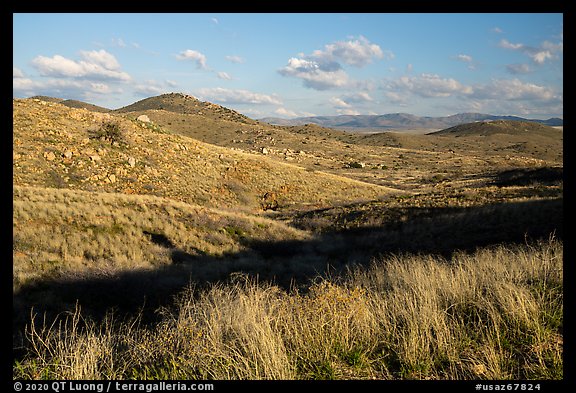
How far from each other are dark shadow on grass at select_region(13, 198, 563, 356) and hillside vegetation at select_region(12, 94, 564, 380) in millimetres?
78

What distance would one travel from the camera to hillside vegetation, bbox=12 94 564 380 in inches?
153

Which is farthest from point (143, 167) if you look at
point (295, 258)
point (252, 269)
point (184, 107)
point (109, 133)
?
point (184, 107)

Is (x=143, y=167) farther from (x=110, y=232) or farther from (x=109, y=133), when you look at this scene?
(x=110, y=232)

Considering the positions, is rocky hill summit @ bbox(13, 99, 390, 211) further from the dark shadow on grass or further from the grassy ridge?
the grassy ridge

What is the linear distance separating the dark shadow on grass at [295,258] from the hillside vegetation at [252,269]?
3.1 inches

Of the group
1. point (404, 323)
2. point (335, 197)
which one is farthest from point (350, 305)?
point (335, 197)

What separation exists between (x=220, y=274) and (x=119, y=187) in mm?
Answer: 19450

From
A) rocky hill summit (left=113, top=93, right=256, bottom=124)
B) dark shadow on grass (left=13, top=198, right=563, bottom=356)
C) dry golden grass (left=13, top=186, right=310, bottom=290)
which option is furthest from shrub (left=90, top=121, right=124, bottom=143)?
rocky hill summit (left=113, top=93, right=256, bottom=124)

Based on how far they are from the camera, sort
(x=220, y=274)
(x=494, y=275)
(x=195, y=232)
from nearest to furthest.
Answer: (x=494, y=275)
(x=220, y=274)
(x=195, y=232)
